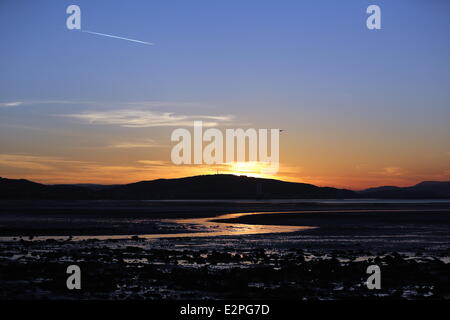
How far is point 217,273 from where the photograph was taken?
2658cm

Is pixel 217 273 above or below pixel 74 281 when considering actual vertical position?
below

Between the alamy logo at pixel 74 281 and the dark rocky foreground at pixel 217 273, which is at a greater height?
the alamy logo at pixel 74 281

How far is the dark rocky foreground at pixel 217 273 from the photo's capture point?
2211cm

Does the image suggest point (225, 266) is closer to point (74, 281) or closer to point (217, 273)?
point (217, 273)

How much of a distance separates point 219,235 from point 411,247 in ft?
54.8

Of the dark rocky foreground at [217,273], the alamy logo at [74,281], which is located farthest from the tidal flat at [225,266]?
the alamy logo at [74,281]

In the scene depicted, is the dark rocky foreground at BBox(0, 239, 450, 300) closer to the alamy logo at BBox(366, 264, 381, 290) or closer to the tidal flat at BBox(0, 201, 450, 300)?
the tidal flat at BBox(0, 201, 450, 300)

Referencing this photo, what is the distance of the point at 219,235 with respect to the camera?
161 feet

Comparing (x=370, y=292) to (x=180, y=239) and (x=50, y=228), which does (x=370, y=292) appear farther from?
(x=50, y=228)

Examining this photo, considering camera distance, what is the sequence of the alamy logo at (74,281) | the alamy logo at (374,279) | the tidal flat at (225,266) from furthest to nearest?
the alamy logo at (374,279) < the alamy logo at (74,281) < the tidal flat at (225,266)

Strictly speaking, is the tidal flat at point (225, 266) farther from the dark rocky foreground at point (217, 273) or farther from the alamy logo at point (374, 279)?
the alamy logo at point (374, 279)

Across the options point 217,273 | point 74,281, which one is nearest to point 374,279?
point 217,273

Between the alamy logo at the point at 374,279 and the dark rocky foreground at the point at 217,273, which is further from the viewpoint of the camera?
the alamy logo at the point at 374,279
